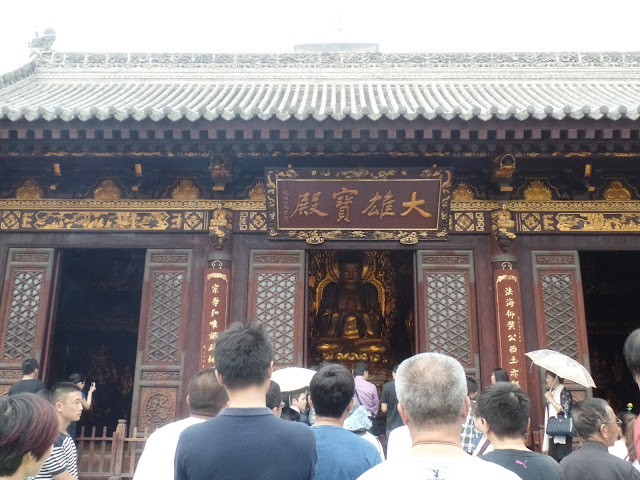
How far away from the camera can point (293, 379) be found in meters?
5.35

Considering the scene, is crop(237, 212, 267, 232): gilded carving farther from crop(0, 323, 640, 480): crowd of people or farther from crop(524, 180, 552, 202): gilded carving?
crop(0, 323, 640, 480): crowd of people

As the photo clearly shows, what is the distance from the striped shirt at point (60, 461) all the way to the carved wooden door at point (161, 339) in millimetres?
3616

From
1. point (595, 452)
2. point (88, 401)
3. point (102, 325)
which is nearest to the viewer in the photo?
point (595, 452)

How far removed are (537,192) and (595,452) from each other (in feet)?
16.4

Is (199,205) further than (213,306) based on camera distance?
Yes

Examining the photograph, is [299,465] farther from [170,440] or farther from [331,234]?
[331,234]

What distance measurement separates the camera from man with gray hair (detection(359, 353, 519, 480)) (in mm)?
1657

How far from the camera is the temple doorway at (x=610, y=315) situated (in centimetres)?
1039

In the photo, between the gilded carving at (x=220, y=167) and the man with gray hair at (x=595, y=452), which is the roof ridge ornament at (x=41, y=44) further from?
the man with gray hair at (x=595, y=452)

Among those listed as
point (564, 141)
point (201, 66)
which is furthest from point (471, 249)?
point (201, 66)

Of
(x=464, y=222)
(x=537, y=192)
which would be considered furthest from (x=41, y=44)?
(x=537, y=192)

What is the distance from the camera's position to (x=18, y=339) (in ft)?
23.1

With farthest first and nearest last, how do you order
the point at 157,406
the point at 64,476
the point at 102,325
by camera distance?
the point at 102,325 < the point at 157,406 < the point at 64,476

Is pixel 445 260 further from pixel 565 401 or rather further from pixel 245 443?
pixel 245 443
